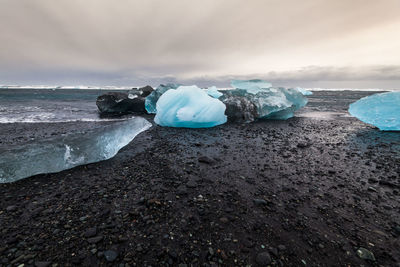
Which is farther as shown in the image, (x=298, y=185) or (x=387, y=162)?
(x=387, y=162)

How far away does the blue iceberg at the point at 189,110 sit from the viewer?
20.4 ft

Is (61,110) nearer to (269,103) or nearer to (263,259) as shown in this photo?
(269,103)

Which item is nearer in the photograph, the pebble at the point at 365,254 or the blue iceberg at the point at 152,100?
the pebble at the point at 365,254

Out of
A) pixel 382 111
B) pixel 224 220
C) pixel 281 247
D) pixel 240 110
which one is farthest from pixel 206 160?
pixel 382 111

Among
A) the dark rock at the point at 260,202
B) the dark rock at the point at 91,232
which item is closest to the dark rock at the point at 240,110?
the dark rock at the point at 260,202

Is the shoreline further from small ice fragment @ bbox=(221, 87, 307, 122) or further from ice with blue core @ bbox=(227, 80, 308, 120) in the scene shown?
ice with blue core @ bbox=(227, 80, 308, 120)

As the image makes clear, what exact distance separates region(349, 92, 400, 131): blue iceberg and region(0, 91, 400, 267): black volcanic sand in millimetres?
3415

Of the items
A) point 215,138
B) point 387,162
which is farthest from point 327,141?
point 215,138

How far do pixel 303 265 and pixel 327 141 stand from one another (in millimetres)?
4422

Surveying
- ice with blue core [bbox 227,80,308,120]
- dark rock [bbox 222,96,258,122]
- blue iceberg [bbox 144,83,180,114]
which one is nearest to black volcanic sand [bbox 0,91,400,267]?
dark rock [bbox 222,96,258,122]

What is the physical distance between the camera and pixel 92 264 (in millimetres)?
1277

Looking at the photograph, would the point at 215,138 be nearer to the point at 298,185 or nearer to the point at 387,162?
the point at 298,185

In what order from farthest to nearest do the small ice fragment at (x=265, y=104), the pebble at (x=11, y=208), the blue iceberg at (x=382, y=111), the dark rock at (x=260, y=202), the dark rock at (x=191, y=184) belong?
the small ice fragment at (x=265, y=104), the blue iceberg at (x=382, y=111), the dark rock at (x=191, y=184), the dark rock at (x=260, y=202), the pebble at (x=11, y=208)

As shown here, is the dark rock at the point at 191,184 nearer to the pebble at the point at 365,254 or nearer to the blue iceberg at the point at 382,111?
the pebble at the point at 365,254
